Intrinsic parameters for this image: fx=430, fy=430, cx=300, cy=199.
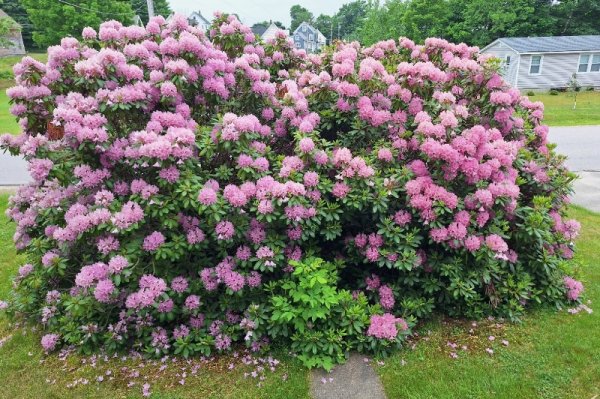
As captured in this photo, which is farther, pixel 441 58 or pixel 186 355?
pixel 441 58

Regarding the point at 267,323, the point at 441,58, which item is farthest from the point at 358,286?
the point at 441,58

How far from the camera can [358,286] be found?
3.97m

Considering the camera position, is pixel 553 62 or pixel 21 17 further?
pixel 21 17

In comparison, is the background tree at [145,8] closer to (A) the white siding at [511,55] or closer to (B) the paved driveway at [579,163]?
(A) the white siding at [511,55]

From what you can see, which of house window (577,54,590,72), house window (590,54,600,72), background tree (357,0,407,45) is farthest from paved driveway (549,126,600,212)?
background tree (357,0,407,45)

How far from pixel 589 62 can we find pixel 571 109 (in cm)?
1202

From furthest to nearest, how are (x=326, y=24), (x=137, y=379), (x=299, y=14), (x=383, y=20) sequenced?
(x=299, y=14), (x=326, y=24), (x=383, y=20), (x=137, y=379)

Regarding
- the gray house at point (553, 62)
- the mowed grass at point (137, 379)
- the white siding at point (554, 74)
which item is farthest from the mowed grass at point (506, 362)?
the white siding at point (554, 74)

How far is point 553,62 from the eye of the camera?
28469 millimetres

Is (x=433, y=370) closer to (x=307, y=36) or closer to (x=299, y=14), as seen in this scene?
(x=307, y=36)

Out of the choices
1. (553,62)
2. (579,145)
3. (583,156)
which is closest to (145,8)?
(553,62)

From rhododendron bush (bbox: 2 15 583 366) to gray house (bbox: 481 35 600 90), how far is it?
28.5m

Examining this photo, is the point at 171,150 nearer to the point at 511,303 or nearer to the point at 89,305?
the point at 89,305

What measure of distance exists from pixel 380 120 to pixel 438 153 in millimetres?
687
